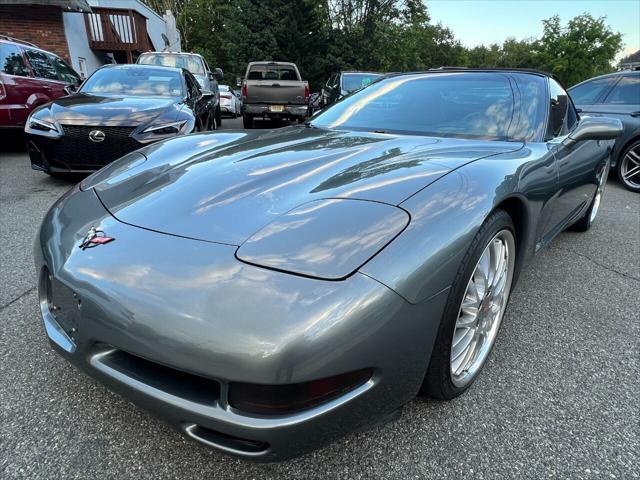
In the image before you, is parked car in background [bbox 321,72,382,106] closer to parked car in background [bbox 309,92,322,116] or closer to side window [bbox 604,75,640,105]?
parked car in background [bbox 309,92,322,116]

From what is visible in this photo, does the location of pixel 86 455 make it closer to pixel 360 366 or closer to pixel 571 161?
pixel 360 366

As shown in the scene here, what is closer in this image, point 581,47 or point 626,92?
point 626,92

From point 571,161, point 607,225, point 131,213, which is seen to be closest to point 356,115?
point 571,161

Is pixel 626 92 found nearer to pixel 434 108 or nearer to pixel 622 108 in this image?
pixel 622 108

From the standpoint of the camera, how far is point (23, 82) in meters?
6.00

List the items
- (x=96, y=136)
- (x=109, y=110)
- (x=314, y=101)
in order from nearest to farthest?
(x=96, y=136), (x=109, y=110), (x=314, y=101)

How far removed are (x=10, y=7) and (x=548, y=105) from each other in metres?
14.2

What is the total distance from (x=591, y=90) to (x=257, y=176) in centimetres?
679

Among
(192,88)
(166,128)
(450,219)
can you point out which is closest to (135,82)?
(192,88)

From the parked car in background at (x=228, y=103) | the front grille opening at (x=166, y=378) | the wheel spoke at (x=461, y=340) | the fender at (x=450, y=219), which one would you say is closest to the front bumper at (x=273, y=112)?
the parked car in background at (x=228, y=103)

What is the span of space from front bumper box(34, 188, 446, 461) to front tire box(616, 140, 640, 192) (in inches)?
239

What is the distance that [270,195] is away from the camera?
148 cm

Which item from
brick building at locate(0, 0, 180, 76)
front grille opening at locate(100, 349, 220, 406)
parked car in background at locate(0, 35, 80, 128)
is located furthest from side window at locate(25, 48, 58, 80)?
front grille opening at locate(100, 349, 220, 406)

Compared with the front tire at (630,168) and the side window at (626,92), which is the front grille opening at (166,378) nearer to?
the front tire at (630,168)
